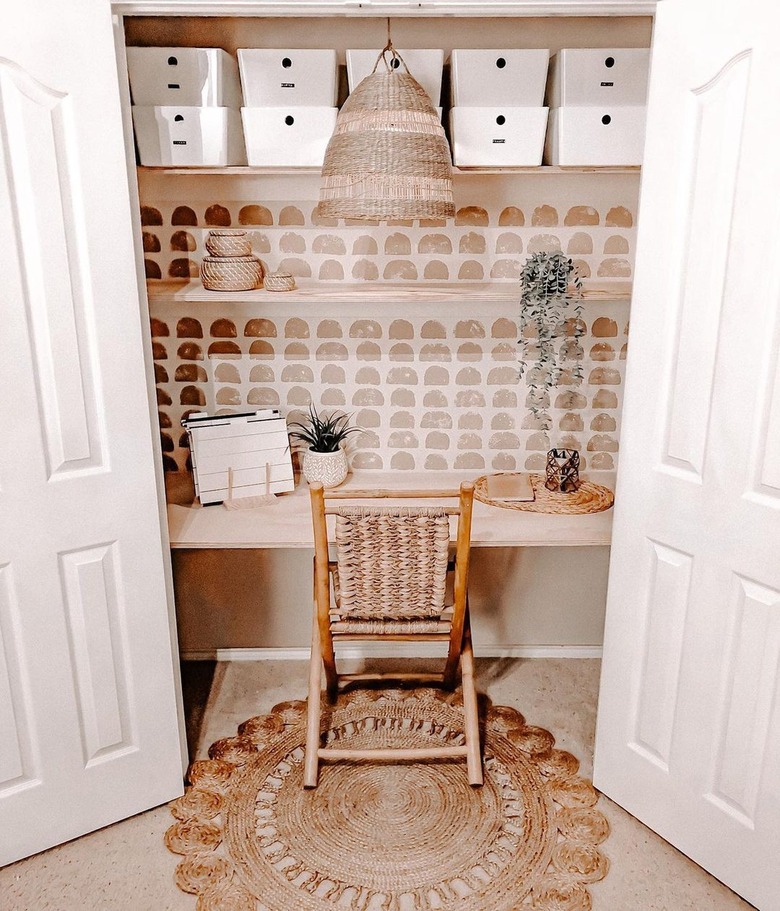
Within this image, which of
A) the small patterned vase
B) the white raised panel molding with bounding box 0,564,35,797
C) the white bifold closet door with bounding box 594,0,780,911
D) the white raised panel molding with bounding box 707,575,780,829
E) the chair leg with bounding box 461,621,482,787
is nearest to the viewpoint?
the white bifold closet door with bounding box 594,0,780,911

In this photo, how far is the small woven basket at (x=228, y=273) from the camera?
7.80ft

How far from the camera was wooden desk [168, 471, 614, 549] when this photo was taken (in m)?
2.35

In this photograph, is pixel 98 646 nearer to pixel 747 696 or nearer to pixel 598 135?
pixel 747 696

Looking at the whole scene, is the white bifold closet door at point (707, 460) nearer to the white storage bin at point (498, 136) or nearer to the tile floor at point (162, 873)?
the tile floor at point (162, 873)

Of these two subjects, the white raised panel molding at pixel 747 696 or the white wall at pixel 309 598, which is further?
the white wall at pixel 309 598

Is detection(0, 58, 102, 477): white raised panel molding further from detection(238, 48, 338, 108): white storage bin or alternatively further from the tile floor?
the tile floor

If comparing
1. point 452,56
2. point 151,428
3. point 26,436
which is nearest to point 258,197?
point 452,56

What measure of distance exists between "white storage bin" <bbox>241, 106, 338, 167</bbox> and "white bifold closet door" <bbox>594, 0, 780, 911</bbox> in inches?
35.8

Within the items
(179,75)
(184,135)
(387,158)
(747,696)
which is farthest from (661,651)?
(179,75)

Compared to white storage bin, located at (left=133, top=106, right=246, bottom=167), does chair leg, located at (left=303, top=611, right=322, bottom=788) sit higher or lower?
lower

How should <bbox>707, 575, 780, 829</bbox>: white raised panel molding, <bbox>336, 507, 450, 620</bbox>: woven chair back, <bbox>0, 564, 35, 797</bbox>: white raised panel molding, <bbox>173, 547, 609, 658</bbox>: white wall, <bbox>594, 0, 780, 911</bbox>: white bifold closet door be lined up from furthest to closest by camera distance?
<bbox>173, 547, 609, 658</bbox>: white wall, <bbox>336, 507, 450, 620</bbox>: woven chair back, <bbox>0, 564, 35, 797</bbox>: white raised panel molding, <bbox>707, 575, 780, 829</bbox>: white raised panel molding, <bbox>594, 0, 780, 911</bbox>: white bifold closet door

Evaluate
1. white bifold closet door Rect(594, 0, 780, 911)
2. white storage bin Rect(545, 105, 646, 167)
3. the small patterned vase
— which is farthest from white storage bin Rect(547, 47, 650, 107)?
the small patterned vase

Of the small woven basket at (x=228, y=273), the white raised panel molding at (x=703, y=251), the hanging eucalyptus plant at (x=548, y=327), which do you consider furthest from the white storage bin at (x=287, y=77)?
the white raised panel molding at (x=703, y=251)

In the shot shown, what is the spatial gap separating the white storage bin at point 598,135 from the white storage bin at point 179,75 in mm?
951
